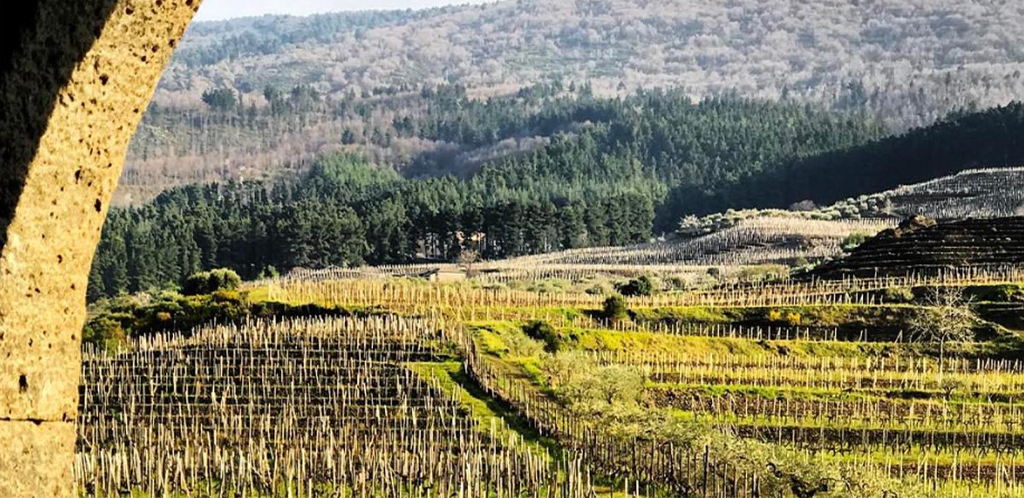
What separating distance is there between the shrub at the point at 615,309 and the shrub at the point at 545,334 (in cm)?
535

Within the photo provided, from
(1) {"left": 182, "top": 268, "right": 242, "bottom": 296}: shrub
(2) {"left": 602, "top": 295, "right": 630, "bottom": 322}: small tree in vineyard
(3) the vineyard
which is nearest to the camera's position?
(3) the vineyard

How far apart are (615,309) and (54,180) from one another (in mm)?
59984

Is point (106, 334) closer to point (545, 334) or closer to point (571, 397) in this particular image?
point (545, 334)

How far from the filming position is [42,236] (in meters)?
4.80

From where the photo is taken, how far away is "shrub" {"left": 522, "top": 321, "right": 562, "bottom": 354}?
56.8m

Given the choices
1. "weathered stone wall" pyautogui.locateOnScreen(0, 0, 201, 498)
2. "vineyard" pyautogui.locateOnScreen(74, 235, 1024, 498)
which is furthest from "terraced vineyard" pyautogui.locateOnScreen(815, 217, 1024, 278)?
"weathered stone wall" pyautogui.locateOnScreen(0, 0, 201, 498)

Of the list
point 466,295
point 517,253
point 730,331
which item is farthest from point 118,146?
point 517,253

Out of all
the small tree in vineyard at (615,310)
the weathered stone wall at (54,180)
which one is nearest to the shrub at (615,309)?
the small tree in vineyard at (615,310)

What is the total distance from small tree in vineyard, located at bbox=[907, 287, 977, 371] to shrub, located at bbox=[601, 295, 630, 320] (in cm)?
1056

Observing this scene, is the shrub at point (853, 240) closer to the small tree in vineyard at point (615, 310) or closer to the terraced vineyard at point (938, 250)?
the terraced vineyard at point (938, 250)

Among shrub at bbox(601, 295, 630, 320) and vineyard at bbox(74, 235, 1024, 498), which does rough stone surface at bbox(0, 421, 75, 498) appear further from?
shrub at bbox(601, 295, 630, 320)

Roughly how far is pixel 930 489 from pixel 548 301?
38991 millimetres

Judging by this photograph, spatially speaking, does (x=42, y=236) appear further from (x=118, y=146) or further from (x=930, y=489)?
(x=930, y=489)

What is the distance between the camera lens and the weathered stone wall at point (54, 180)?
4699mm
